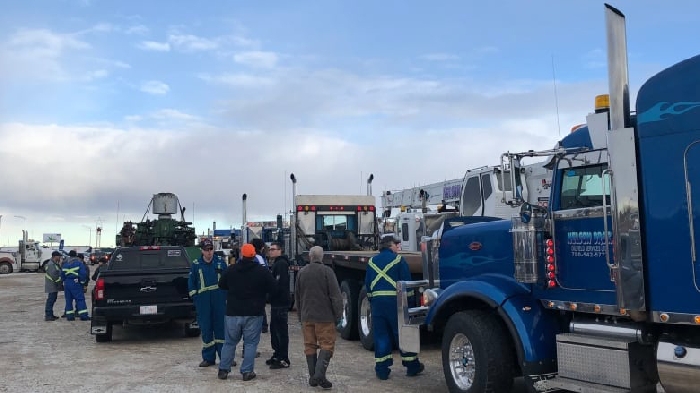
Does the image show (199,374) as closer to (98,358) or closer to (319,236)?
(98,358)

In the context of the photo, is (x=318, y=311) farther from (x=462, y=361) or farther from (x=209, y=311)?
(x=209, y=311)

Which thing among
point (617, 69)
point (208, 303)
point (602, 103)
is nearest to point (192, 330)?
point (208, 303)

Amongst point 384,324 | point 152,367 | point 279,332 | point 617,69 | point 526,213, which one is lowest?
point 152,367

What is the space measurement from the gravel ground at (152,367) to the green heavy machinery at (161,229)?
29.9 ft

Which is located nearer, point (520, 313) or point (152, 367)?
point (520, 313)

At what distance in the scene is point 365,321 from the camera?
10.8 m

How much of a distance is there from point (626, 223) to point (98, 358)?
7960mm

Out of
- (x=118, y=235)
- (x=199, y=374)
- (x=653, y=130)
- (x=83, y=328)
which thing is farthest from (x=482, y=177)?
(x=118, y=235)

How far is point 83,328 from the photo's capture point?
1396 cm

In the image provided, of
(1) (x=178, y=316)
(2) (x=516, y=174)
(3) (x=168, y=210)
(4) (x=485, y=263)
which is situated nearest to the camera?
(2) (x=516, y=174)

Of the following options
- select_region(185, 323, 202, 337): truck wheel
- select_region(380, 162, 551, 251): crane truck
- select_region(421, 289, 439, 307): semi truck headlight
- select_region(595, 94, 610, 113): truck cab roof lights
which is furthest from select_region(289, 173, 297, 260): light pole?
select_region(595, 94, 610, 113): truck cab roof lights

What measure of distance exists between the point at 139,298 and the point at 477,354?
692 cm

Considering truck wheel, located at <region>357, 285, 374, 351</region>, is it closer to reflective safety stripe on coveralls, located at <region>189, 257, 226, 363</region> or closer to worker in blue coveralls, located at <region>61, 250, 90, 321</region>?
reflective safety stripe on coveralls, located at <region>189, 257, 226, 363</region>

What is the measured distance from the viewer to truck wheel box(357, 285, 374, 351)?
10.5m
